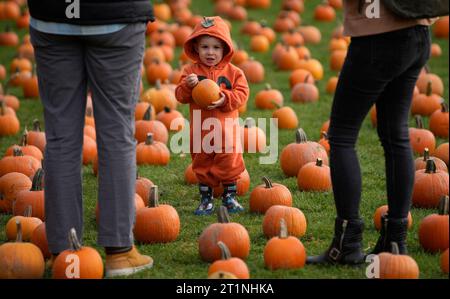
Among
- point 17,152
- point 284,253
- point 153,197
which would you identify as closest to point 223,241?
point 284,253

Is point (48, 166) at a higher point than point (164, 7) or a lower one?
lower

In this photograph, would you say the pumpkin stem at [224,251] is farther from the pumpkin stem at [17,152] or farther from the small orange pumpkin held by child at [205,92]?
the pumpkin stem at [17,152]

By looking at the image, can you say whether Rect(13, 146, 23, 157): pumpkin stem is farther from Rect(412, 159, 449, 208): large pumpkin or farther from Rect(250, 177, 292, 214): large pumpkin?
Rect(412, 159, 449, 208): large pumpkin

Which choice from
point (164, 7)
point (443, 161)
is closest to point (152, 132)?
point (443, 161)

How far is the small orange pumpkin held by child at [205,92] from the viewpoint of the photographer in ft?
21.7

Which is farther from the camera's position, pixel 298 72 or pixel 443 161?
pixel 298 72

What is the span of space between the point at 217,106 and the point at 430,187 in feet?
5.19

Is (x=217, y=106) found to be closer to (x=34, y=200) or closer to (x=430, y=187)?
(x=34, y=200)

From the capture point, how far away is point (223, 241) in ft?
18.9

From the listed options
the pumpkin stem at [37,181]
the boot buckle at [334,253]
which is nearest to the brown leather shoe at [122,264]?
the boot buckle at [334,253]

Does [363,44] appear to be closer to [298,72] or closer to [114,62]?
[114,62]
